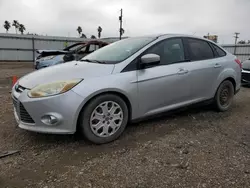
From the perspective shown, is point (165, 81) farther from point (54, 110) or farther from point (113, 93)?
point (54, 110)

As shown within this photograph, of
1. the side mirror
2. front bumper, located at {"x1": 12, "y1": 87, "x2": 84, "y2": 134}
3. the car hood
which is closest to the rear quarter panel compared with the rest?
the side mirror

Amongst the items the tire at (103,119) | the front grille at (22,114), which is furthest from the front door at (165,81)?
the front grille at (22,114)

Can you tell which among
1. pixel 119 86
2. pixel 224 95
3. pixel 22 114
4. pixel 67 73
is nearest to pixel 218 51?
pixel 224 95

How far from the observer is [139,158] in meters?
2.76

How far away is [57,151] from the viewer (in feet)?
9.56

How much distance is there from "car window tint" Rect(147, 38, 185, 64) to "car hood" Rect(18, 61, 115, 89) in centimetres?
80

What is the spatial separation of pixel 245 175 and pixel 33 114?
7.97 feet

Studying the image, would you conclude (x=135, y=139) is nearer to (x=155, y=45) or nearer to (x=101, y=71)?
(x=101, y=71)

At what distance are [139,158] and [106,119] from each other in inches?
26.5

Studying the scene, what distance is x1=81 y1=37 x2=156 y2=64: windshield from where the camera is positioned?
343cm

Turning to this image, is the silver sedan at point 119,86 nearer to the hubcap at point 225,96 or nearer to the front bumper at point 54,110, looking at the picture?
the front bumper at point 54,110

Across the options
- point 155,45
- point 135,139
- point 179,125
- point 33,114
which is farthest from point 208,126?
point 33,114

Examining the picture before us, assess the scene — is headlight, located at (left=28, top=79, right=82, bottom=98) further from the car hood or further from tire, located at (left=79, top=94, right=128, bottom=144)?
tire, located at (left=79, top=94, right=128, bottom=144)

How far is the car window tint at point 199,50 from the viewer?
4.06m
